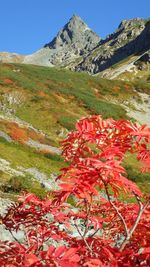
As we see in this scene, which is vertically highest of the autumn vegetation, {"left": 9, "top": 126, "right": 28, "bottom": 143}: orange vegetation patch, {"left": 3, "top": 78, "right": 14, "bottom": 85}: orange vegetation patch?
{"left": 3, "top": 78, "right": 14, "bottom": 85}: orange vegetation patch

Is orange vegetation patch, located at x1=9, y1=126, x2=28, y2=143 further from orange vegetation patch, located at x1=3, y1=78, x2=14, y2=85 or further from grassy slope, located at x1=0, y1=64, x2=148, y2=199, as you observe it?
orange vegetation patch, located at x1=3, y1=78, x2=14, y2=85

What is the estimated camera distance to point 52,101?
66688 millimetres

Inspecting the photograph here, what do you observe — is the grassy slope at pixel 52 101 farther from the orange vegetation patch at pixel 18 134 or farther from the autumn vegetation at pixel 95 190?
the autumn vegetation at pixel 95 190

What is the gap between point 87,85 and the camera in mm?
88375

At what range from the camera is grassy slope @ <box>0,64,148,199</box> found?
34312 millimetres

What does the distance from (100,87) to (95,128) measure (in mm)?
83310

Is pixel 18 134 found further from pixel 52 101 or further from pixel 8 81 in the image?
pixel 8 81

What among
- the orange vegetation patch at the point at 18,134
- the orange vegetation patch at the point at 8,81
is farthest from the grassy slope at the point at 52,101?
the orange vegetation patch at the point at 18,134

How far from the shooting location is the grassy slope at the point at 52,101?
34.3 metres

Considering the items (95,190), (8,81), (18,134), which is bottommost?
(18,134)

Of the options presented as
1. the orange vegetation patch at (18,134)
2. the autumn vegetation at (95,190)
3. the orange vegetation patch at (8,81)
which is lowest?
the orange vegetation patch at (18,134)

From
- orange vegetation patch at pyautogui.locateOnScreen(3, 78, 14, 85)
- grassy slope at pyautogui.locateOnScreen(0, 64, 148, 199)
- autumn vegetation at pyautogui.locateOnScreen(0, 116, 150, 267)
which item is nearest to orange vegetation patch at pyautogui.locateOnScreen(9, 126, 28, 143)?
grassy slope at pyautogui.locateOnScreen(0, 64, 148, 199)

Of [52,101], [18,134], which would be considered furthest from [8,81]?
[18,134]

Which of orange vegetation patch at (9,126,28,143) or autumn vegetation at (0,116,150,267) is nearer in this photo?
autumn vegetation at (0,116,150,267)
